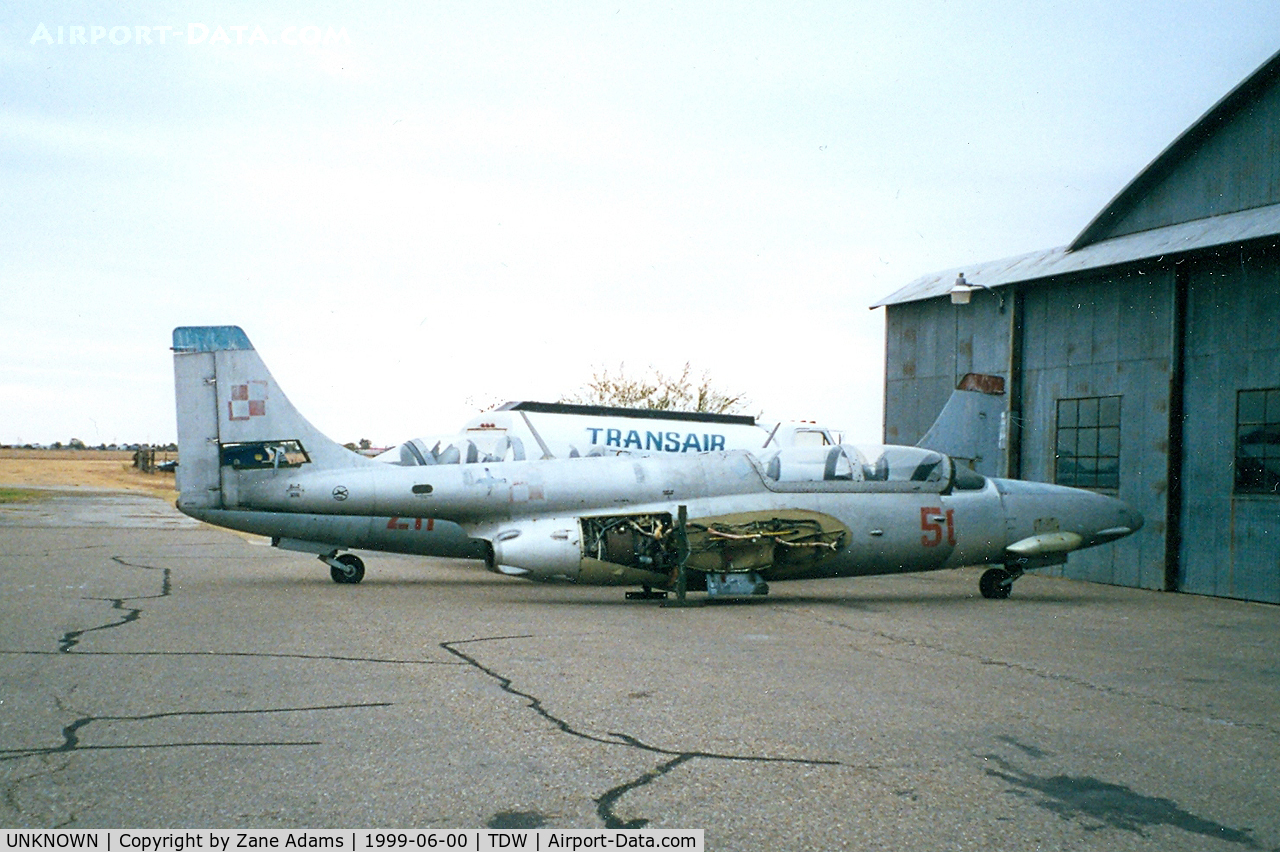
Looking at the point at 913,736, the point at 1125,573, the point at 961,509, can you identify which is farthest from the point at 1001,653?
the point at 1125,573

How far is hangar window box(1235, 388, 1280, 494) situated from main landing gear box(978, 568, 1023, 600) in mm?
3566

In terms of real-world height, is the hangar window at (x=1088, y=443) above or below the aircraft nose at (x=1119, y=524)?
above

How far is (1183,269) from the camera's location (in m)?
16.0

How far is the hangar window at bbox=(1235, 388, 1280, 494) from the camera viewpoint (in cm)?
1448

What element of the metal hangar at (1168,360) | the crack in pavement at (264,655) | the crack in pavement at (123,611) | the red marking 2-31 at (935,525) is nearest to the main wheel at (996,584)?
the red marking 2-31 at (935,525)

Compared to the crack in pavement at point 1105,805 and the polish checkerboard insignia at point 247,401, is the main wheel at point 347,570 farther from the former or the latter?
the crack in pavement at point 1105,805

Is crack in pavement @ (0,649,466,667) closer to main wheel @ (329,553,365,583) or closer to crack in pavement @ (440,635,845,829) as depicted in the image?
crack in pavement @ (440,635,845,829)

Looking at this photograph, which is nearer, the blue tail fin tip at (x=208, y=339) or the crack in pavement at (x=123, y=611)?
the crack in pavement at (x=123, y=611)

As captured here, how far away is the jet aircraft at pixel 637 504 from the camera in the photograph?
510 inches

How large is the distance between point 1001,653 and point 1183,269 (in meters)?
9.35

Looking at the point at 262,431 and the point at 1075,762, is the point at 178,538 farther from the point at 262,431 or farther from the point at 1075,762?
the point at 1075,762

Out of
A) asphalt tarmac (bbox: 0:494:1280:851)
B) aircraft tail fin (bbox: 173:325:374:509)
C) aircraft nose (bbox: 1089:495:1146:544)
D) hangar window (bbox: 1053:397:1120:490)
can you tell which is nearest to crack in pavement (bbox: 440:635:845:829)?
asphalt tarmac (bbox: 0:494:1280:851)

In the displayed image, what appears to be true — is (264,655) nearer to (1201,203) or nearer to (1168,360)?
(1168,360)

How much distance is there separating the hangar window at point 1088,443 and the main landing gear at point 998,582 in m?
3.88
